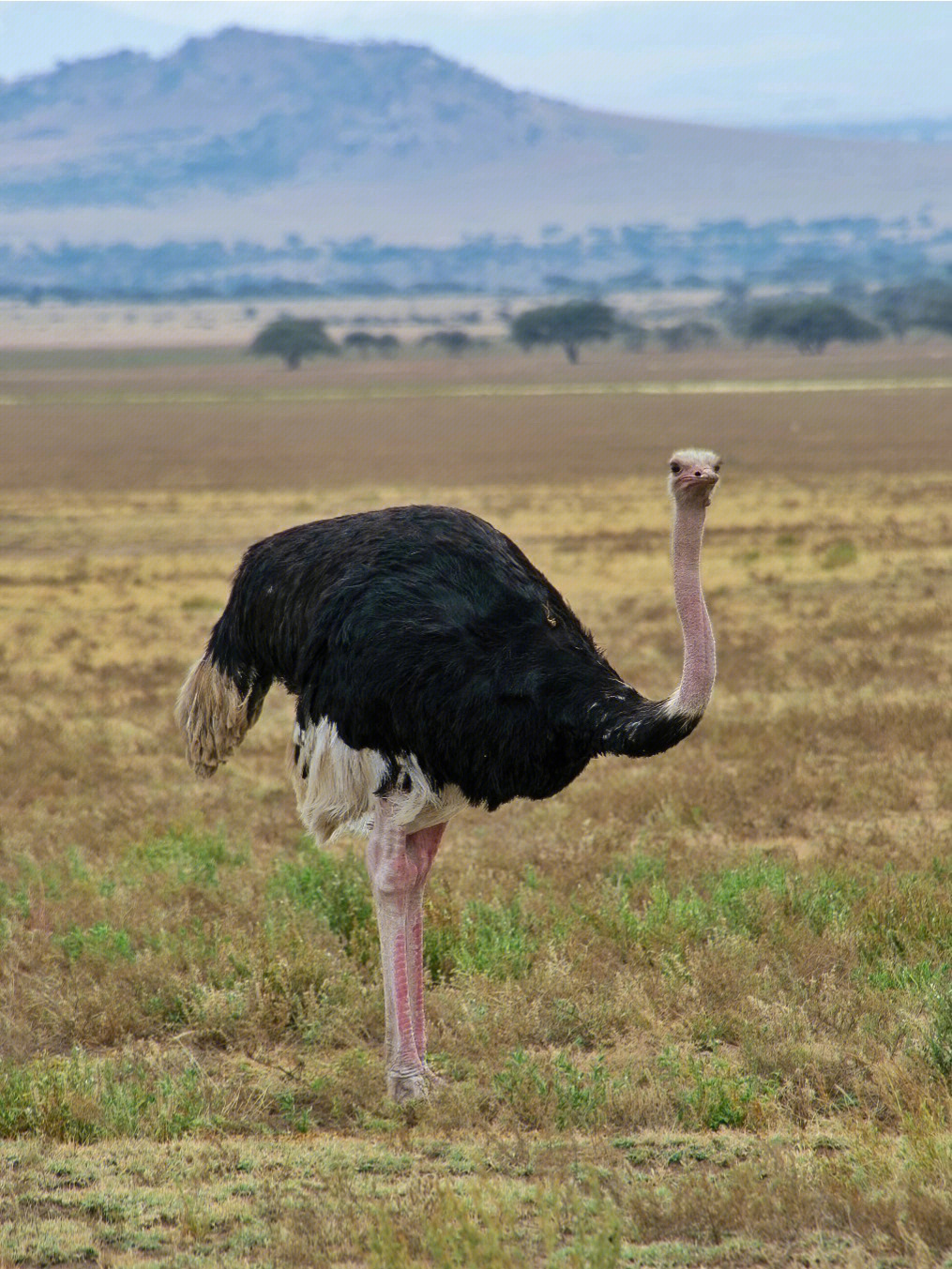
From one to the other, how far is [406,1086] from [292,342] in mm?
85294

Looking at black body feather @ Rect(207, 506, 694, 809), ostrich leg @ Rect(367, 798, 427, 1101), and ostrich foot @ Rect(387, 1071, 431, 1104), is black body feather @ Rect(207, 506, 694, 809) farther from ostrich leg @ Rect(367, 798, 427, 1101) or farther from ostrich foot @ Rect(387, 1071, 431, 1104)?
ostrich foot @ Rect(387, 1071, 431, 1104)

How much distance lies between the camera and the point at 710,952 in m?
6.56

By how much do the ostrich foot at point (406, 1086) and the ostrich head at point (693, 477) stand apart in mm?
1875

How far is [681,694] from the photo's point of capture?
5.25 meters

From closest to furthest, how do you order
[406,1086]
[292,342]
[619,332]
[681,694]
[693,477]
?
[681,694] < [693,477] < [406,1086] < [292,342] < [619,332]

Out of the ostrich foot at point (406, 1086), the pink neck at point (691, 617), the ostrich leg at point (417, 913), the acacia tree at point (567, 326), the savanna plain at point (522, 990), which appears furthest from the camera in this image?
the acacia tree at point (567, 326)

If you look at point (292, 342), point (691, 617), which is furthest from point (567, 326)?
point (691, 617)

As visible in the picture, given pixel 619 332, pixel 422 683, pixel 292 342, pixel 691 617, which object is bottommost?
pixel 292 342

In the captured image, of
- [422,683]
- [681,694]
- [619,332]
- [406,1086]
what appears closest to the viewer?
[681,694]

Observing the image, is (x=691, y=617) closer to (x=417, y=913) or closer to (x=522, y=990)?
(x=417, y=913)

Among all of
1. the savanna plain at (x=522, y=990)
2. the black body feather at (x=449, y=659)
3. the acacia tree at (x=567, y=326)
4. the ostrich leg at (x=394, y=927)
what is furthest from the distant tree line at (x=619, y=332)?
the ostrich leg at (x=394, y=927)

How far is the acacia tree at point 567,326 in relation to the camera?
300 ft

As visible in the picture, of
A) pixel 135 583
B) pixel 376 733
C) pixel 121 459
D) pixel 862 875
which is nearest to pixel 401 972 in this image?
pixel 376 733

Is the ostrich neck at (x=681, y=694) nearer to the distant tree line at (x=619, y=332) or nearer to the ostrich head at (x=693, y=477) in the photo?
the ostrich head at (x=693, y=477)
